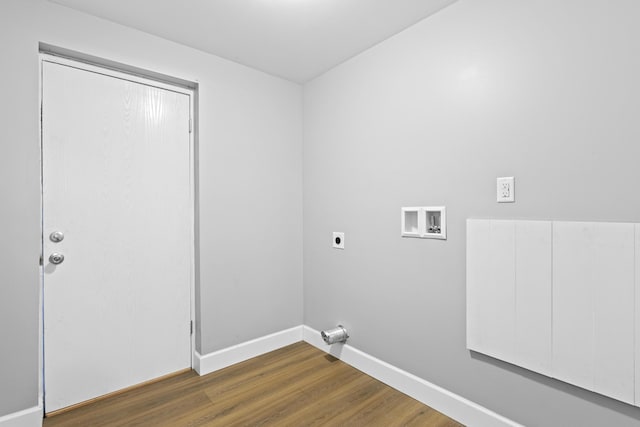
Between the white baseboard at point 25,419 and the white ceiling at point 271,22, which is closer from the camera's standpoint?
the white baseboard at point 25,419

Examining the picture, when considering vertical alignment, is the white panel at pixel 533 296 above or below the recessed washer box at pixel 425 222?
below

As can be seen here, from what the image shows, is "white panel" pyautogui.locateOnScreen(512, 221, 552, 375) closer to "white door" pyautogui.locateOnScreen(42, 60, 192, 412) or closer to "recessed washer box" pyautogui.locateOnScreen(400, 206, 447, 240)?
"recessed washer box" pyautogui.locateOnScreen(400, 206, 447, 240)

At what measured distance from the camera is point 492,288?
1544 millimetres

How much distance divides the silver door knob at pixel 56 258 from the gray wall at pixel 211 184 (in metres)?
0.09

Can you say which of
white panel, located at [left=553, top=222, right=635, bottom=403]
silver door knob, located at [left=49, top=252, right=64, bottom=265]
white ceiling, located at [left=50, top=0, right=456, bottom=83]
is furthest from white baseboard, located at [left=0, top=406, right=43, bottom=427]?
white panel, located at [left=553, top=222, right=635, bottom=403]

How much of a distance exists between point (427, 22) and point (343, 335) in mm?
2169

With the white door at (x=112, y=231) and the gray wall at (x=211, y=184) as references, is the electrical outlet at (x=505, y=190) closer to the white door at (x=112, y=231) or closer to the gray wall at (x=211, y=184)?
the gray wall at (x=211, y=184)

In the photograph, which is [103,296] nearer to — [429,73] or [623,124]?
[429,73]

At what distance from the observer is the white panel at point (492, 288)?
1.48 metres

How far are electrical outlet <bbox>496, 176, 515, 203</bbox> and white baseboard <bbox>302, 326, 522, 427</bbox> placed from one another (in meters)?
1.07

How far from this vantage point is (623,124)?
1204mm

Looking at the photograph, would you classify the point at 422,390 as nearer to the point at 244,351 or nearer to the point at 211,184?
the point at 244,351

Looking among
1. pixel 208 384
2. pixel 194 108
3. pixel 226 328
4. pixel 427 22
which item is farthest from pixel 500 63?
pixel 208 384

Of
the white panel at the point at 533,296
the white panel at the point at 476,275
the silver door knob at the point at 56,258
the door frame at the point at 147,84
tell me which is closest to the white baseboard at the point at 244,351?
the door frame at the point at 147,84
